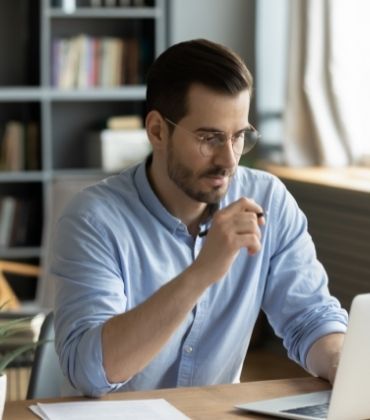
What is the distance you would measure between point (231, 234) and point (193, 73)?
0.39 m

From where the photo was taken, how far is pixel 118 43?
601cm

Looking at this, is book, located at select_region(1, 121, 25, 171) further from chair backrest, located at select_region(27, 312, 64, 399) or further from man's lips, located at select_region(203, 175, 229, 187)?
man's lips, located at select_region(203, 175, 229, 187)

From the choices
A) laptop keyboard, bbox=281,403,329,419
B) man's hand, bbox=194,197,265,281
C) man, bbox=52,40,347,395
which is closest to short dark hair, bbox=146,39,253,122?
man, bbox=52,40,347,395

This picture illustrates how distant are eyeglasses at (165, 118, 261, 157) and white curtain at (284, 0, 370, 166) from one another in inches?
127

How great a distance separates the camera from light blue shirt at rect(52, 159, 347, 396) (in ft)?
7.13

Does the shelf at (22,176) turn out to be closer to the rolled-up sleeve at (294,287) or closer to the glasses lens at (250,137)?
the rolled-up sleeve at (294,287)

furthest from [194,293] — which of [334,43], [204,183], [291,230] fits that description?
[334,43]

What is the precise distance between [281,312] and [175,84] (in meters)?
0.54

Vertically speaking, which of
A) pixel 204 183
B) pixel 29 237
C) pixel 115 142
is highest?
pixel 204 183

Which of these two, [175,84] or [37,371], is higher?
[175,84]

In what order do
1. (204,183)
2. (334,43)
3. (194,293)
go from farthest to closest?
(334,43) → (204,183) → (194,293)

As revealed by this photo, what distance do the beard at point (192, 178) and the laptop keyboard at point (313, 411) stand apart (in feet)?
1.50

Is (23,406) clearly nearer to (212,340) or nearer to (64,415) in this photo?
(64,415)

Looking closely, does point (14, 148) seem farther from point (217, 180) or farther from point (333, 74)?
point (217, 180)
